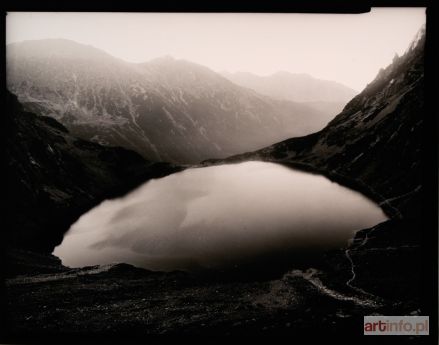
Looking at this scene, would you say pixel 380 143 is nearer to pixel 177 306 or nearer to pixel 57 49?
pixel 177 306

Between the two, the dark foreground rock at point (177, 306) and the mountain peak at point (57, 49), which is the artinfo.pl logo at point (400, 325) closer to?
the dark foreground rock at point (177, 306)

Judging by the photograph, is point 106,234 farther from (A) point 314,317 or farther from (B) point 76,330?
(A) point 314,317

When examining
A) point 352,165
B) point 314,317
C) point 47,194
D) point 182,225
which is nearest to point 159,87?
point 182,225

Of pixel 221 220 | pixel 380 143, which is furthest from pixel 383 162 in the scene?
pixel 221 220

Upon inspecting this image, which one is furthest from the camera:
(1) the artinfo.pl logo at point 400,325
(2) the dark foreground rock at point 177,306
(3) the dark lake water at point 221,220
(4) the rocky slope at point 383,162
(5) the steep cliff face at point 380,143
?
(3) the dark lake water at point 221,220

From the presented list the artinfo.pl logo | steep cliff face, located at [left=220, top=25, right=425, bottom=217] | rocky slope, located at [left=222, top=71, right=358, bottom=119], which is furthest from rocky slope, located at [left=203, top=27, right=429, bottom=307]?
the artinfo.pl logo

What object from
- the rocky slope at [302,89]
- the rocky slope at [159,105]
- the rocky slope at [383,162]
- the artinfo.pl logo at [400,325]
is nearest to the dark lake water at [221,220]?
the rocky slope at [383,162]
